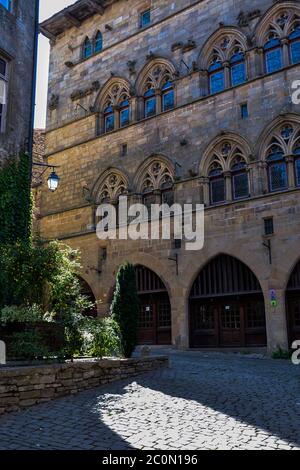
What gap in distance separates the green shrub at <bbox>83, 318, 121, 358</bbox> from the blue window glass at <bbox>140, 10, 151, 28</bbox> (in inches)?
628

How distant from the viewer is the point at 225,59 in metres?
18.0

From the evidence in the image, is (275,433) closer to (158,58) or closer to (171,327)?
(171,327)

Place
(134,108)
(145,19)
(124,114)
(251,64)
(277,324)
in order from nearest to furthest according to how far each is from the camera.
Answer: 1. (277,324)
2. (251,64)
3. (134,108)
4. (124,114)
5. (145,19)

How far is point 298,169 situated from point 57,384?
430 inches

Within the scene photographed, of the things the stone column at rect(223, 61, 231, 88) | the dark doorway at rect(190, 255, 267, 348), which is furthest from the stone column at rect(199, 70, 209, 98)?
the dark doorway at rect(190, 255, 267, 348)

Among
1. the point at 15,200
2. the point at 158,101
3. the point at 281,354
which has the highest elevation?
the point at 158,101

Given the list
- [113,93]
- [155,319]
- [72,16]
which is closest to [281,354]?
[155,319]

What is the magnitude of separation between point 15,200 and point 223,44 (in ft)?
35.0

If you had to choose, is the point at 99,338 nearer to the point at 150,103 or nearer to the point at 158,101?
the point at 158,101

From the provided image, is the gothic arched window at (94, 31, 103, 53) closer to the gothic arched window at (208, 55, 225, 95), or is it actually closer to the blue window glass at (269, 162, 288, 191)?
the gothic arched window at (208, 55, 225, 95)

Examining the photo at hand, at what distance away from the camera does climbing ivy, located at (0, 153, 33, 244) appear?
40.3 feet

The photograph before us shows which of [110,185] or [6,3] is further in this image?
[110,185]

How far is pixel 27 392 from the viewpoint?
723 centimetres
